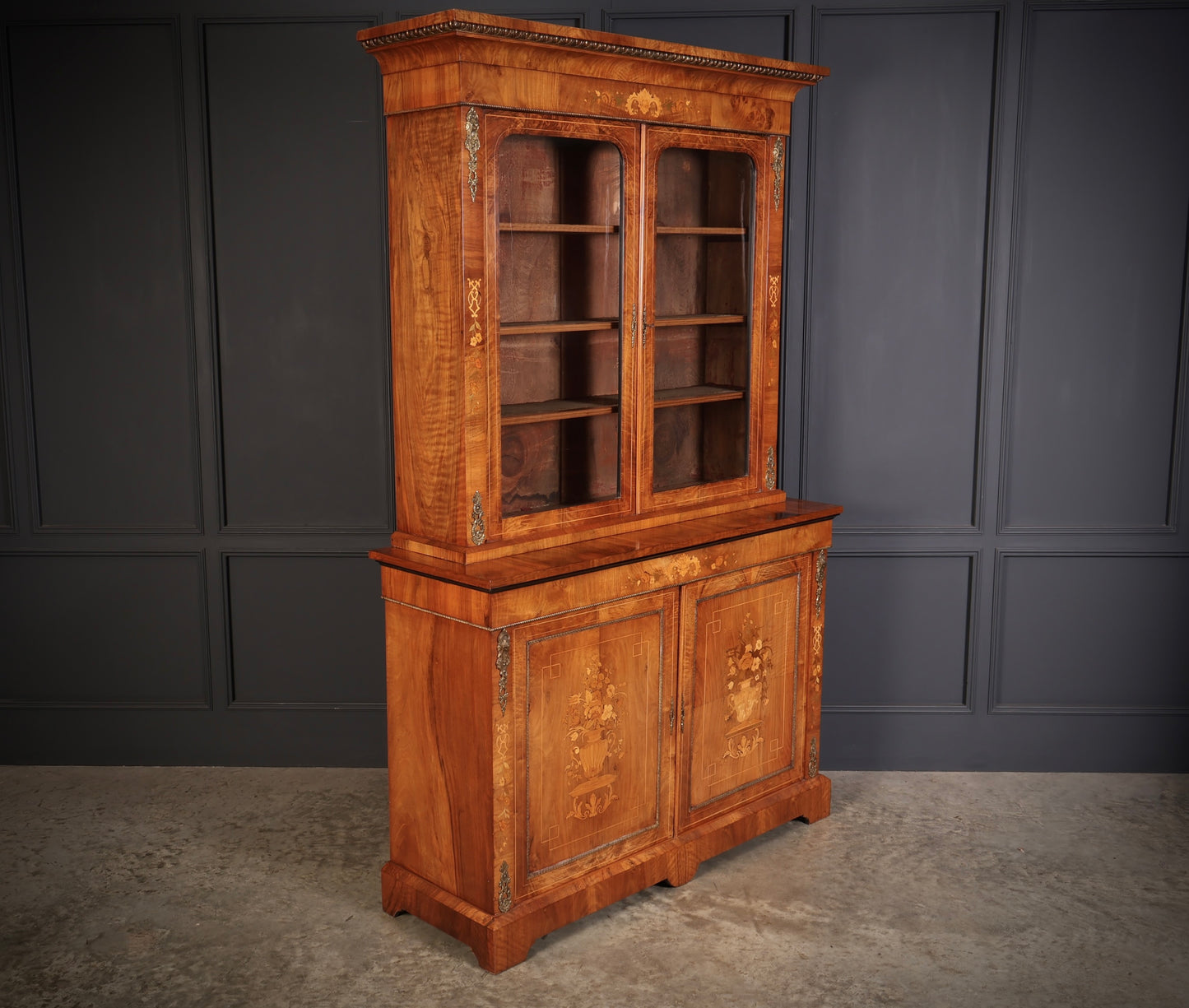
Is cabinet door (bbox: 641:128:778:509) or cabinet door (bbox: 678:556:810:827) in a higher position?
cabinet door (bbox: 641:128:778:509)

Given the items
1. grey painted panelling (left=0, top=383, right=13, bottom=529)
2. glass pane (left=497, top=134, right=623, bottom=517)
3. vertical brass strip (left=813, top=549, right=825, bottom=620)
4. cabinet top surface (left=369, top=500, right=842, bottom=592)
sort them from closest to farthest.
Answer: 1. cabinet top surface (left=369, top=500, right=842, bottom=592)
2. glass pane (left=497, top=134, right=623, bottom=517)
3. vertical brass strip (left=813, top=549, right=825, bottom=620)
4. grey painted panelling (left=0, top=383, right=13, bottom=529)

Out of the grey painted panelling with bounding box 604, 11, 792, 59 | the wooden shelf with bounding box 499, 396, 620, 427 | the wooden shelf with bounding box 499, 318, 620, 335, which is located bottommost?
the wooden shelf with bounding box 499, 396, 620, 427

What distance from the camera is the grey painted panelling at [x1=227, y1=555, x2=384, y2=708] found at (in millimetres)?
4289

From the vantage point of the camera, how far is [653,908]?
134 inches

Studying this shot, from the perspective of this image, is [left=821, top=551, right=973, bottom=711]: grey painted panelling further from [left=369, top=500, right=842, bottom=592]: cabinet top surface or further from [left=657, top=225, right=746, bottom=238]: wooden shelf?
[left=657, top=225, right=746, bottom=238]: wooden shelf

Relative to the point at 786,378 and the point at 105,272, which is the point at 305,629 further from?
the point at 786,378

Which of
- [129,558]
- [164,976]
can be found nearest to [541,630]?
[164,976]

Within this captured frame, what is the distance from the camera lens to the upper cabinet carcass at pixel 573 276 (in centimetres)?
293

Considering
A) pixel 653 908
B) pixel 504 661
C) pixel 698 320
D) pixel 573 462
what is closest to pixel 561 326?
pixel 573 462

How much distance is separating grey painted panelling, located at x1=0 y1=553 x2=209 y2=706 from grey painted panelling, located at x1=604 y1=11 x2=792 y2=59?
245cm

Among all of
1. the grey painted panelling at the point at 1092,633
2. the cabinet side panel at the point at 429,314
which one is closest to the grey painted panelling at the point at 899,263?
the grey painted panelling at the point at 1092,633

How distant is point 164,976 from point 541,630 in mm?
Answer: 1305

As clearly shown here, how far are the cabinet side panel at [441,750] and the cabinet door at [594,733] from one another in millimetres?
105

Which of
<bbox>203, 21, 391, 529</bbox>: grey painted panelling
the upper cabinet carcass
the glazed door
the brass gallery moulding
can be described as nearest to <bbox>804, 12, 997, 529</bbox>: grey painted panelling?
the upper cabinet carcass
